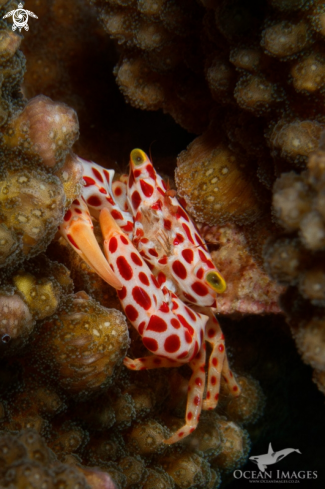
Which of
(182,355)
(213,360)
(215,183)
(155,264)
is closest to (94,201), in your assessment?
(155,264)

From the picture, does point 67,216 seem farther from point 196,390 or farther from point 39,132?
point 196,390

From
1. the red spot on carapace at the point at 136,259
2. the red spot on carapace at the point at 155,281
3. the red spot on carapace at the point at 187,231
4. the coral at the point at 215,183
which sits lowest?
the red spot on carapace at the point at 155,281

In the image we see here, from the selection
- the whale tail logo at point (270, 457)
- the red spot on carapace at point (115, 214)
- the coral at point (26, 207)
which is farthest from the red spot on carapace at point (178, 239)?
the whale tail logo at point (270, 457)

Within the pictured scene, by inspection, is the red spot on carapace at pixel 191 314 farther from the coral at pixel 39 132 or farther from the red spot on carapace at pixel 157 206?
the coral at pixel 39 132

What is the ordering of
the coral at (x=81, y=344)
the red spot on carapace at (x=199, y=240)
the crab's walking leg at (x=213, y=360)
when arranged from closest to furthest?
the coral at (x=81, y=344) < the red spot on carapace at (x=199, y=240) < the crab's walking leg at (x=213, y=360)

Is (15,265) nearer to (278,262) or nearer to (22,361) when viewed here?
(22,361)

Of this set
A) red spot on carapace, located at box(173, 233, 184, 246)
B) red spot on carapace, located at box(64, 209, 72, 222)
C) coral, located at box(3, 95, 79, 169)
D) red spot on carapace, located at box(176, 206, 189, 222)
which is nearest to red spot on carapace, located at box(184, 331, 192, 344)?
red spot on carapace, located at box(173, 233, 184, 246)
